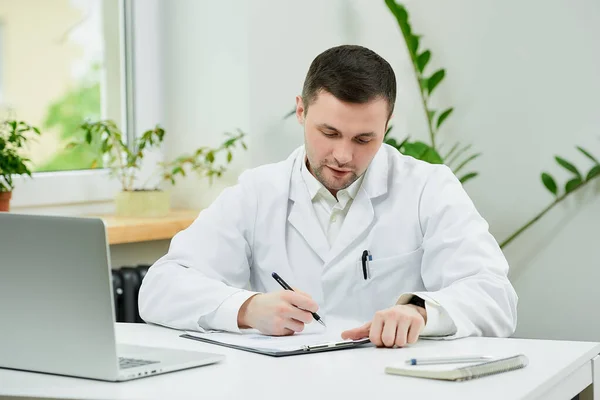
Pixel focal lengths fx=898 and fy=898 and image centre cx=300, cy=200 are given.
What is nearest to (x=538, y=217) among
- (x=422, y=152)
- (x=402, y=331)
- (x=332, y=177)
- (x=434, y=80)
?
(x=422, y=152)

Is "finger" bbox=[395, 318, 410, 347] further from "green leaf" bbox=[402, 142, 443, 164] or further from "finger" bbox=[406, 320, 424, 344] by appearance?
"green leaf" bbox=[402, 142, 443, 164]

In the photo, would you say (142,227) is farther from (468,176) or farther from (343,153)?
(343,153)

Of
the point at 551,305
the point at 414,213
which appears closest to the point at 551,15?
the point at 551,305

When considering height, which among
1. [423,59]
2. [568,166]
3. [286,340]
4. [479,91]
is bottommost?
[286,340]

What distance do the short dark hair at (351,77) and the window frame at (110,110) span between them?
140cm

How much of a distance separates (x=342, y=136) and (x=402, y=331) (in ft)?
1.74

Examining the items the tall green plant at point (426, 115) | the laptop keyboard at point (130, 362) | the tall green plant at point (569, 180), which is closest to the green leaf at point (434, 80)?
the tall green plant at point (426, 115)

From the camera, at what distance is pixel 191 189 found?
346 centimetres

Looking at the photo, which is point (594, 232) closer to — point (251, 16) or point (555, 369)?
point (251, 16)

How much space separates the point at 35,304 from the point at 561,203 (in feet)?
6.97

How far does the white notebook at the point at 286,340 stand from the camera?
1.56 metres

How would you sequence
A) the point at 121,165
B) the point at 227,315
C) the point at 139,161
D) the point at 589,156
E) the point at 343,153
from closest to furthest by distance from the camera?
the point at 227,315 → the point at 343,153 → the point at 589,156 → the point at 121,165 → the point at 139,161

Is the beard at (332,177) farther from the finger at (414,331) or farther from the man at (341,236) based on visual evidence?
the finger at (414,331)

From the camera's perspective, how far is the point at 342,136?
1979 mm
